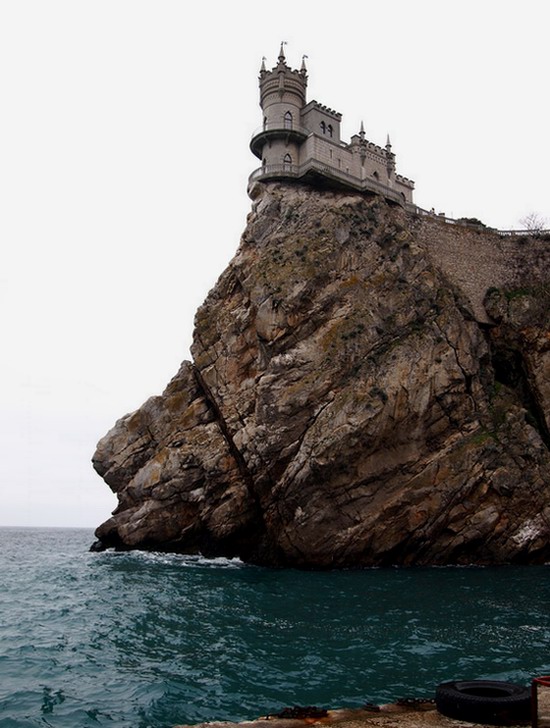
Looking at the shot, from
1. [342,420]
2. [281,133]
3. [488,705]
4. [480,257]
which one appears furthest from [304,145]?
[488,705]

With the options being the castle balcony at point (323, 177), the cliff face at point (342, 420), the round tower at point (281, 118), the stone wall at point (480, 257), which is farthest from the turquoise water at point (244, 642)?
the round tower at point (281, 118)

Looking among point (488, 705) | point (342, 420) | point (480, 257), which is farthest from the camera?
point (480, 257)

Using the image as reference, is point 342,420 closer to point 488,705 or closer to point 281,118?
point 488,705

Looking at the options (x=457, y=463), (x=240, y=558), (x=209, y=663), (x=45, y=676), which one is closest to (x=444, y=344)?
(x=457, y=463)

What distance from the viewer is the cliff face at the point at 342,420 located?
106 feet

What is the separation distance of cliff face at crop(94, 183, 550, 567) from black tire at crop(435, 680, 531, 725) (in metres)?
21.9

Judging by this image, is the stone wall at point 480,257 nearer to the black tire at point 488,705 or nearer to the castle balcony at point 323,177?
the castle balcony at point 323,177

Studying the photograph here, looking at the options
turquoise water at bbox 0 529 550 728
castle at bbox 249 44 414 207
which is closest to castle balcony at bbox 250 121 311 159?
castle at bbox 249 44 414 207

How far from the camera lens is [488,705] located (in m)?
8.78

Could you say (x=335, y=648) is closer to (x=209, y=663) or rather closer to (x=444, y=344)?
(x=209, y=663)

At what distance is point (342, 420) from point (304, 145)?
22.8 m

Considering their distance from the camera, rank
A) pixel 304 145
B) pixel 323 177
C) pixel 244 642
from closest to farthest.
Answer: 1. pixel 244 642
2. pixel 323 177
3. pixel 304 145

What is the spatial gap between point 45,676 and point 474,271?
3808 cm

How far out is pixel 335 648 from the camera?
15391 mm
